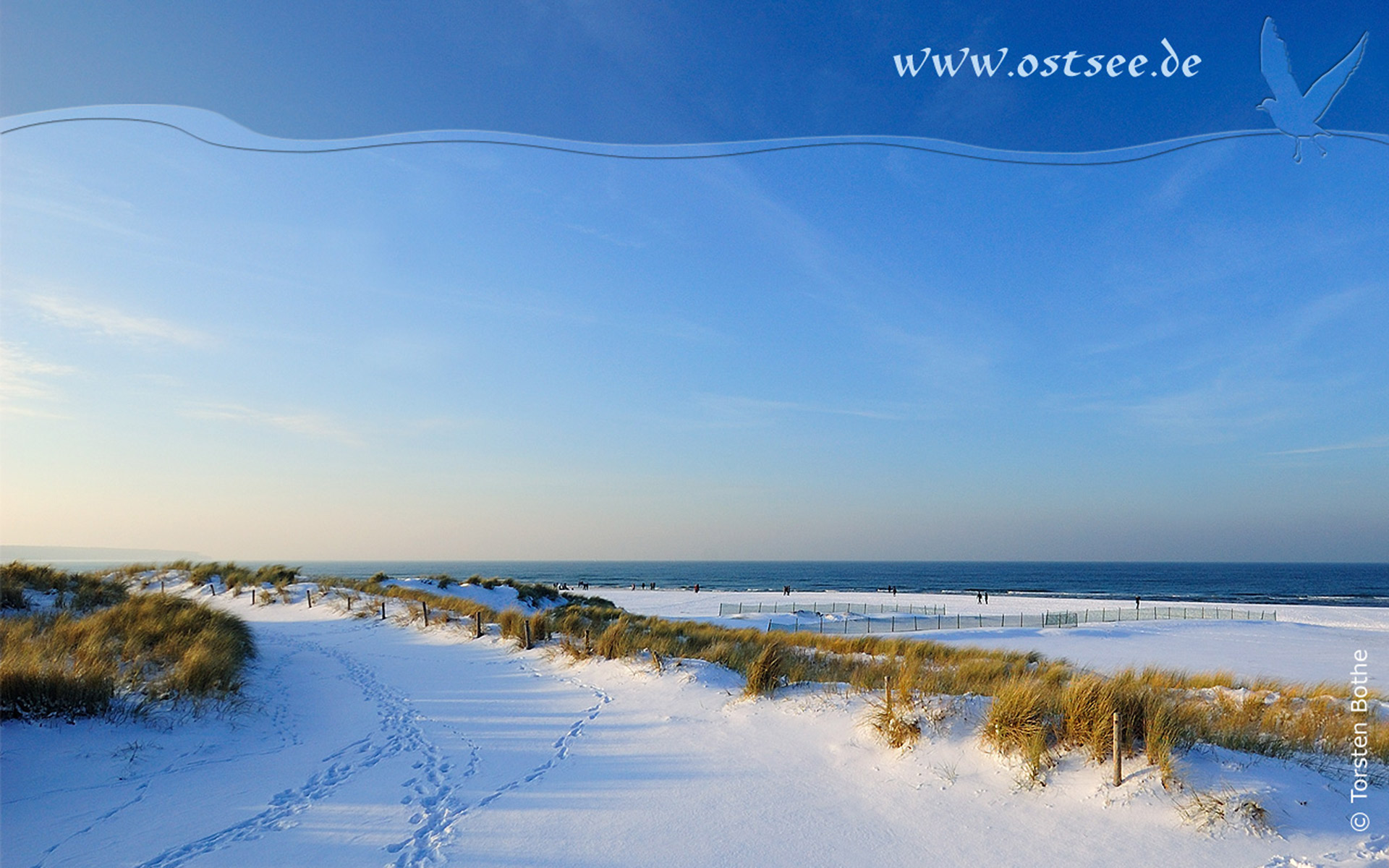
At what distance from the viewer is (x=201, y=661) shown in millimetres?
9984

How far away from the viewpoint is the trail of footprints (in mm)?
5543

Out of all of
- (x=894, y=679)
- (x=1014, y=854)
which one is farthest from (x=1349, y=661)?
(x=1014, y=854)

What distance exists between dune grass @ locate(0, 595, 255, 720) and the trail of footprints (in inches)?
56.3

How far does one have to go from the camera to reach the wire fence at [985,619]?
33.9 metres

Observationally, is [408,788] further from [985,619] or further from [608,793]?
[985,619]

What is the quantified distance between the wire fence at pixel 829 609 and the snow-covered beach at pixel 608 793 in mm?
32422

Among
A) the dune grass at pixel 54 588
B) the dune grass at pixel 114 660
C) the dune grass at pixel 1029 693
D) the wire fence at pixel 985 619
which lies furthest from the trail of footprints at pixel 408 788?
the wire fence at pixel 985 619

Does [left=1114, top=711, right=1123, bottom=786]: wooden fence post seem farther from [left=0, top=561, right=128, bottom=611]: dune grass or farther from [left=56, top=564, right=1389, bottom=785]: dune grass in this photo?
[left=0, top=561, right=128, bottom=611]: dune grass

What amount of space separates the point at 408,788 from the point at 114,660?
243 inches

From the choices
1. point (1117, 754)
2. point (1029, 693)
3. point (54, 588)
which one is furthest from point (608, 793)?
point (54, 588)

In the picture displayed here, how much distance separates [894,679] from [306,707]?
9.42 m

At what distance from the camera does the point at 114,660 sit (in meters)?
9.77

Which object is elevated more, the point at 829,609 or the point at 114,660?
the point at 114,660

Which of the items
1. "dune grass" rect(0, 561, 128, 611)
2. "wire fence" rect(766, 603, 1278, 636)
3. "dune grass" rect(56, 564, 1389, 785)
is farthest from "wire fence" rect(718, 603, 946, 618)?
"dune grass" rect(0, 561, 128, 611)
